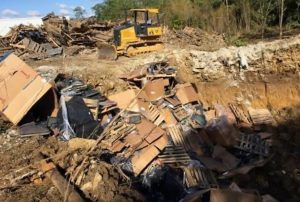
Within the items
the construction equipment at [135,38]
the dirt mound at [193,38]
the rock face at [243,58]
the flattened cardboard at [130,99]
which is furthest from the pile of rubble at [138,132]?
the dirt mound at [193,38]

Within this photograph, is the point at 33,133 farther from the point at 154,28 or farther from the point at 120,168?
the point at 154,28

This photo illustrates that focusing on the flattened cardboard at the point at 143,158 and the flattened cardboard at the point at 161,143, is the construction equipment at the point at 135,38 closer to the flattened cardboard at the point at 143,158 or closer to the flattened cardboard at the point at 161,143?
the flattened cardboard at the point at 161,143

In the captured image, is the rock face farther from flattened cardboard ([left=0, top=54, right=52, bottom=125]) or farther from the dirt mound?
the dirt mound

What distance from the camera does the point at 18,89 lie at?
9180 millimetres

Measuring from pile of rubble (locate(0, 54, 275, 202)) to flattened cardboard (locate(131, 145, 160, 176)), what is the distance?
0.02 meters

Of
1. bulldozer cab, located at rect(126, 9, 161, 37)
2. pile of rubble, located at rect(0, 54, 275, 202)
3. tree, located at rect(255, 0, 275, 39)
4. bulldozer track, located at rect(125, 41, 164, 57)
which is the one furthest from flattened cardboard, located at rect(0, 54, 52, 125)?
tree, located at rect(255, 0, 275, 39)

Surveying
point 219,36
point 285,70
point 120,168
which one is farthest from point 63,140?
point 219,36

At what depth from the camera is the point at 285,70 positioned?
417 inches

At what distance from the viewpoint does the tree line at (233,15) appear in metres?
18.0

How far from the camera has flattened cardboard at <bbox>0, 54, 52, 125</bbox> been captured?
896 centimetres

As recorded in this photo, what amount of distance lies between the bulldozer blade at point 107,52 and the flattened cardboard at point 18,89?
16.5 ft

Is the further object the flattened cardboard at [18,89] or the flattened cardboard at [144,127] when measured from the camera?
the flattened cardboard at [144,127]

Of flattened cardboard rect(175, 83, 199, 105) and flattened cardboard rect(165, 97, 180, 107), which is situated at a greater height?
flattened cardboard rect(175, 83, 199, 105)

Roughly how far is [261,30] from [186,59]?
7207 millimetres
